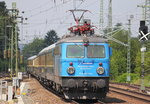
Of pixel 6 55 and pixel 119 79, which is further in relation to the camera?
pixel 119 79

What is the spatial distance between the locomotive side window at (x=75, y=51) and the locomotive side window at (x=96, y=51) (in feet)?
1.11

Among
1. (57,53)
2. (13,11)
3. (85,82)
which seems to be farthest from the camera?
(13,11)

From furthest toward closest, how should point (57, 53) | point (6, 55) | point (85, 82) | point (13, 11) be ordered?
point (6, 55) < point (13, 11) < point (57, 53) < point (85, 82)

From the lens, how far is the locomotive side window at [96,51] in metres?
17.5

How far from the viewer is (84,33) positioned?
63.5ft

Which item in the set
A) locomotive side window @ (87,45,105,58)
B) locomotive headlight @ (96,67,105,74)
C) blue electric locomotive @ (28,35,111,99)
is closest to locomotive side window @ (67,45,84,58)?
blue electric locomotive @ (28,35,111,99)

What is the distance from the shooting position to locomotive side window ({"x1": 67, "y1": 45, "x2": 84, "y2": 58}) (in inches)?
687

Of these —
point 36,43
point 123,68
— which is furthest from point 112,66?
point 36,43

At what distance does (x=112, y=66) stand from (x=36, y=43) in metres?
119

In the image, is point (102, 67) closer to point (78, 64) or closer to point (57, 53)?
point (78, 64)

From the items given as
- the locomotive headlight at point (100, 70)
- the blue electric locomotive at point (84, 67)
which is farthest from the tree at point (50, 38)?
the locomotive headlight at point (100, 70)

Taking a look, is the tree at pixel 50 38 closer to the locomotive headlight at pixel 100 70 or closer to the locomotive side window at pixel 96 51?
the locomotive side window at pixel 96 51

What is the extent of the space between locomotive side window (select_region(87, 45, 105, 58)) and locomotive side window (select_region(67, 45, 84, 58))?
0.34 m

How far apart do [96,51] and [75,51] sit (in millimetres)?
974
